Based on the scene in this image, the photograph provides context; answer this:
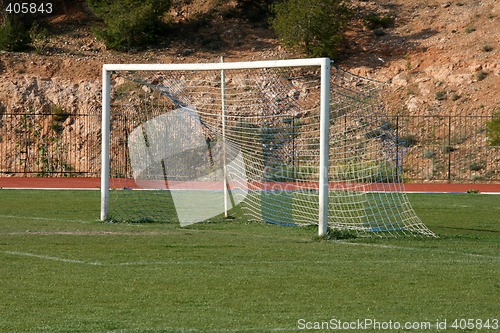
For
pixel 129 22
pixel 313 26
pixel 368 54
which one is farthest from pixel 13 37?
pixel 368 54

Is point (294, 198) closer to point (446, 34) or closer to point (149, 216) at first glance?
point (149, 216)

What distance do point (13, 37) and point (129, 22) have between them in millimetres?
5254

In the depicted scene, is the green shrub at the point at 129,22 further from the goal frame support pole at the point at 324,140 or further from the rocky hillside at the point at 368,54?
the goal frame support pole at the point at 324,140

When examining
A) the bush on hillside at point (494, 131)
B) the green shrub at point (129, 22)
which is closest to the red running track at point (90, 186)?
the bush on hillside at point (494, 131)

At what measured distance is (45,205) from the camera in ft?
58.8

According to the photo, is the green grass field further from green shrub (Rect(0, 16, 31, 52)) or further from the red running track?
green shrub (Rect(0, 16, 31, 52))

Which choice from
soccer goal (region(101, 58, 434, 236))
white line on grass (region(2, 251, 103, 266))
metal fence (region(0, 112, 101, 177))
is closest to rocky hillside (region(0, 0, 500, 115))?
metal fence (region(0, 112, 101, 177))

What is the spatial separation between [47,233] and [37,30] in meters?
32.0

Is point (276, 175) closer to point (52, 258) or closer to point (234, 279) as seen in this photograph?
point (52, 258)

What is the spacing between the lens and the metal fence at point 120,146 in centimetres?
3222

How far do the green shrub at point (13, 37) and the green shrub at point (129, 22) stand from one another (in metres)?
3.24

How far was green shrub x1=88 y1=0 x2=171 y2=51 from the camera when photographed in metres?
40.9

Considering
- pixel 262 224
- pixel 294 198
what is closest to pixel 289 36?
pixel 294 198

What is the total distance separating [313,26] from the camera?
3922cm
